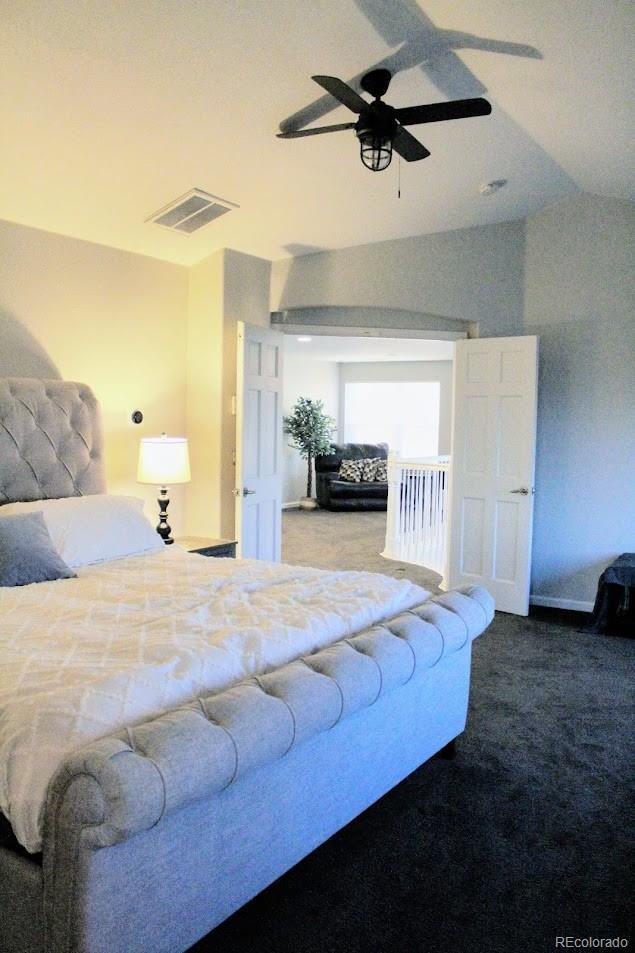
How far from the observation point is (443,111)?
2.69 metres

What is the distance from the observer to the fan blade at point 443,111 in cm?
263

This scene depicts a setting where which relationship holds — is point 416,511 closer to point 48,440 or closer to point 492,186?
point 492,186

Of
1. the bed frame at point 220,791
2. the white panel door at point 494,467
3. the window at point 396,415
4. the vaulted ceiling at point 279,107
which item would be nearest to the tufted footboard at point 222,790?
the bed frame at point 220,791

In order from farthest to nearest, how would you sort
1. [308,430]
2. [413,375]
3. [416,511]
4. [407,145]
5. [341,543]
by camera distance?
[413,375] → [308,430] → [341,543] → [416,511] → [407,145]

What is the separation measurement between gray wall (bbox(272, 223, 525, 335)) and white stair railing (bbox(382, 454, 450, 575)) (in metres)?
2.04

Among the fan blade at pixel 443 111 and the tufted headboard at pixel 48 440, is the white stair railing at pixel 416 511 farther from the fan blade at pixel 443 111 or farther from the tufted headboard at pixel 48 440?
the fan blade at pixel 443 111

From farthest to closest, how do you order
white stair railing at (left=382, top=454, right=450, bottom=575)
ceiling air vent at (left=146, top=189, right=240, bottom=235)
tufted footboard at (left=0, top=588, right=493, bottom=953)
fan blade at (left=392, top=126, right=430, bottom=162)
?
1. white stair railing at (left=382, top=454, right=450, bottom=575)
2. ceiling air vent at (left=146, top=189, right=240, bottom=235)
3. fan blade at (left=392, top=126, right=430, bottom=162)
4. tufted footboard at (left=0, top=588, right=493, bottom=953)

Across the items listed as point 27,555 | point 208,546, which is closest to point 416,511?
point 208,546

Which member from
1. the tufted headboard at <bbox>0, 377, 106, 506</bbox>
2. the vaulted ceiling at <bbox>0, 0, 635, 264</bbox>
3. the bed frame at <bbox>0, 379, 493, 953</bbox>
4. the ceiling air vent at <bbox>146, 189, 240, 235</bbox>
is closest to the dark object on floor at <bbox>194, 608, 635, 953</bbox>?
the bed frame at <bbox>0, 379, 493, 953</bbox>

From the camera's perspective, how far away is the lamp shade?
172 inches

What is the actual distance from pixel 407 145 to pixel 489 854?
2764mm

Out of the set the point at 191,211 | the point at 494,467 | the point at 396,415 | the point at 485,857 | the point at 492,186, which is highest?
the point at 492,186

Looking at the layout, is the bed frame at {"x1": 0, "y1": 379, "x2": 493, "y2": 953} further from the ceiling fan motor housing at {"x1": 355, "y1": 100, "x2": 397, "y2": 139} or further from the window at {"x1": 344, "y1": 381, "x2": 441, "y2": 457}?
the window at {"x1": 344, "y1": 381, "x2": 441, "y2": 457}

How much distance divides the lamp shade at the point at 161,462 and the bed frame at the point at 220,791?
226 centimetres
